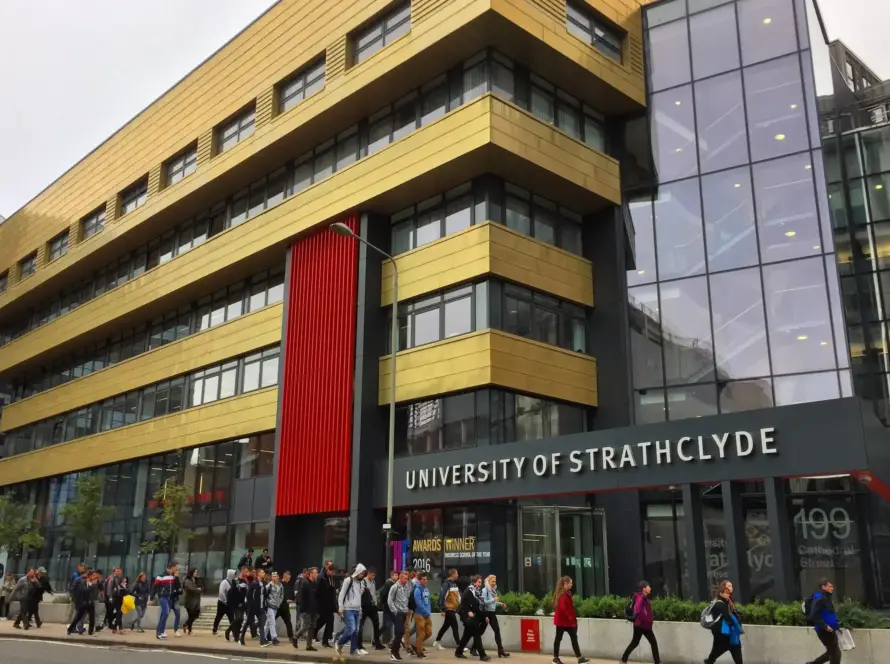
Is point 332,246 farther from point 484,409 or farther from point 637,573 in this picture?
point 637,573

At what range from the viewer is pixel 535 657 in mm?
17609

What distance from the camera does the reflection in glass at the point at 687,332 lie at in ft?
85.7

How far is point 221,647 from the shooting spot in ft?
65.0

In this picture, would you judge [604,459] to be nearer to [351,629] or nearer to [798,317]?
[351,629]

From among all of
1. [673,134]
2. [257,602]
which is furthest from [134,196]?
[257,602]

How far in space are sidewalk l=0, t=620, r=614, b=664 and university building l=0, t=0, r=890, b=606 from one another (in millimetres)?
3783

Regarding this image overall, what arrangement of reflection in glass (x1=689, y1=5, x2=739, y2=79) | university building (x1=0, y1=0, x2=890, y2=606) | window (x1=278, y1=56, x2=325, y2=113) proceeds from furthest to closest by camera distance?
window (x1=278, y1=56, x2=325, y2=113) → reflection in glass (x1=689, y1=5, x2=739, y2=79) → university building (x1=0, y1=0, x2=890, y2=606)

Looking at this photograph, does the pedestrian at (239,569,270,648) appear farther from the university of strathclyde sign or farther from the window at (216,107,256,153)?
the window at (216,107,256,153)

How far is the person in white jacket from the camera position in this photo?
17500 mm

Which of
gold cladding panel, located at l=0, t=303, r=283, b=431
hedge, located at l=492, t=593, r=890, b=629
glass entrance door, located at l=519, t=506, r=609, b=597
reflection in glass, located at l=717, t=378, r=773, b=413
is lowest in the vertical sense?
hedge, located at l=492, t=593, r=890, b=629

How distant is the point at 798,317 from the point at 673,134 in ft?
26.2

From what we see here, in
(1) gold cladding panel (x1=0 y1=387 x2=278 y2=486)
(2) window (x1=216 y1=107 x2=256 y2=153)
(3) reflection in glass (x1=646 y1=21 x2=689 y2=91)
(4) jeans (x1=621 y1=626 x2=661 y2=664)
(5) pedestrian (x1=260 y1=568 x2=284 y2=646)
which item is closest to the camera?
(4) jeans (x1=621 y1=626 x2=661 y2=664)

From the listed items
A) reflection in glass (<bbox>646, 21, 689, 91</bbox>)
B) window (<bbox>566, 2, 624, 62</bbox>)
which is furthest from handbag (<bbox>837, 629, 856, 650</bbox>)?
window (<bbox>566, 2, 624, 62</bbox>)

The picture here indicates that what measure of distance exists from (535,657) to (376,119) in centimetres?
1953
